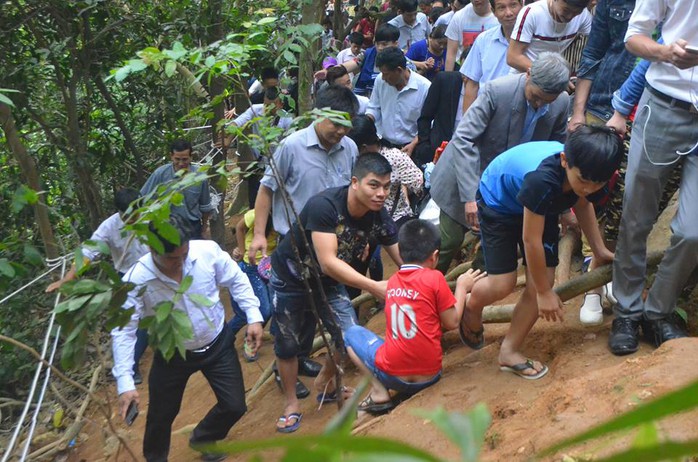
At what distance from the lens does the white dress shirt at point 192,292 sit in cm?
440

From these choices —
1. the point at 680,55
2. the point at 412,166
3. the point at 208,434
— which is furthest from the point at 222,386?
the point at 680,55

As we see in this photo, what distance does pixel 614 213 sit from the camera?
477 centimetres

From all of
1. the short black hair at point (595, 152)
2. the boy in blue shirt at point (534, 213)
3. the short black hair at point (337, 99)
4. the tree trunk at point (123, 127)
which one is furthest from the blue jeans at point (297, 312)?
the tree trunk at point (123, 127)

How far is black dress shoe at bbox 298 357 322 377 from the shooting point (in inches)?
244

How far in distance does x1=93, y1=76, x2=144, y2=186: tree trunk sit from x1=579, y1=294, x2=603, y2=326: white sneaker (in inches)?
235

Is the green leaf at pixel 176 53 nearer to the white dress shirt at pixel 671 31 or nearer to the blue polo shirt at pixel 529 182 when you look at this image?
the blue polo shirt at pixel 529 182

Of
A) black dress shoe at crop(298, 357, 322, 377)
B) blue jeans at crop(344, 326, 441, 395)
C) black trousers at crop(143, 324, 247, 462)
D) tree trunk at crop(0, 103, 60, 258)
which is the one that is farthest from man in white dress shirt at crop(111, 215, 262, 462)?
tree trunk at crop(0, 103, 60, 258)

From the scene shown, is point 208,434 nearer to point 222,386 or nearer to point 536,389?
point 222,386

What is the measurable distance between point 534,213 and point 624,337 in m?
0.96

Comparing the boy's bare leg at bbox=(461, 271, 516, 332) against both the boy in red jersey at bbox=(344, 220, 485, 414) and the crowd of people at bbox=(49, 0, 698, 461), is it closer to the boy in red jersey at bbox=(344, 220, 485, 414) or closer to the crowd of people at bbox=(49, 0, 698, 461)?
the crowd of people at bbox=(49, 0, 698, 461)

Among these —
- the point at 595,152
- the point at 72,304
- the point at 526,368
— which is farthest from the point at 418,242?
the point at 72,304

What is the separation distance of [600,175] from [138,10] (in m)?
6.29

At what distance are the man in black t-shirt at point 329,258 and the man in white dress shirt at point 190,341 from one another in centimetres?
29

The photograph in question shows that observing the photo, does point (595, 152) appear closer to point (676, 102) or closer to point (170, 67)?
point (676, 102)
